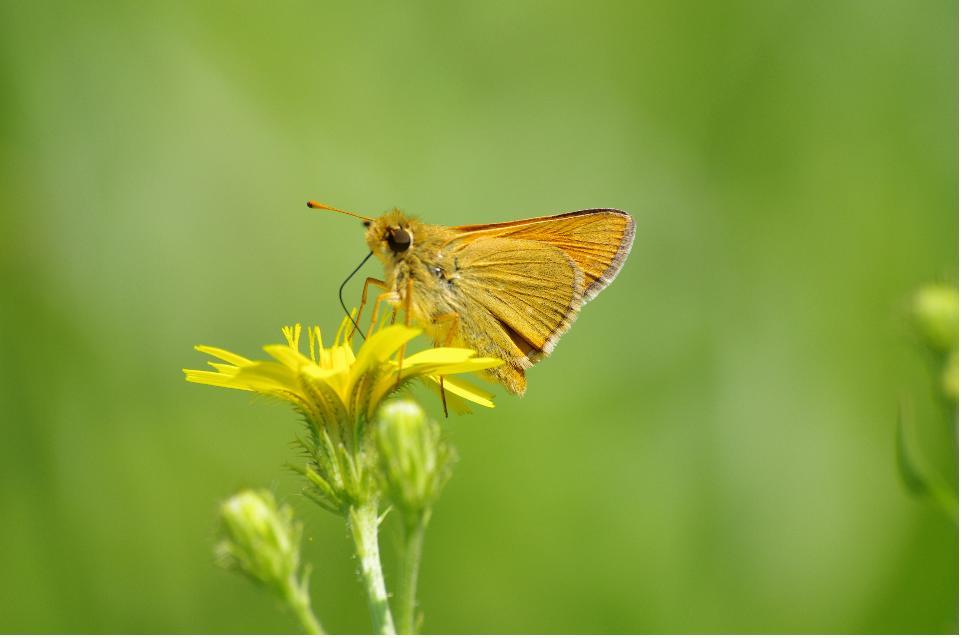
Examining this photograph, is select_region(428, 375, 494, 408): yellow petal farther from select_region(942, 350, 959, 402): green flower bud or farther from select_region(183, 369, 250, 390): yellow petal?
select_region(942, 350, 959, 402): green flower bud

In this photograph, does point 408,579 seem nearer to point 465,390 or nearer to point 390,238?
point 465,390

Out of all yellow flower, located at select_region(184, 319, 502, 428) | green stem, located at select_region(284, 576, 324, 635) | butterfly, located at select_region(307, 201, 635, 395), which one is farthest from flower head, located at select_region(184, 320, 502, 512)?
butterfly, located at select_region(307, 201, 635, 395)

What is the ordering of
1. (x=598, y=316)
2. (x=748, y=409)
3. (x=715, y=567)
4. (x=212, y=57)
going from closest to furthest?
1. (x=715, y=567)
2. (x=748, y=409)
3. (x=598, y=316)
4. (x=212, y=57)

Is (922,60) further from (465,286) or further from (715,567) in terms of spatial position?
(465,286)

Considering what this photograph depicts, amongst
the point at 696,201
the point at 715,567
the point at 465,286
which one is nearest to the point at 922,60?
the point at 696,201

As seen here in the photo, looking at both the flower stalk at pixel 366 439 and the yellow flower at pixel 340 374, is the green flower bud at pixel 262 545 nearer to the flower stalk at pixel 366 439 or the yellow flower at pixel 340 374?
the flower stalk at pixel 366 439

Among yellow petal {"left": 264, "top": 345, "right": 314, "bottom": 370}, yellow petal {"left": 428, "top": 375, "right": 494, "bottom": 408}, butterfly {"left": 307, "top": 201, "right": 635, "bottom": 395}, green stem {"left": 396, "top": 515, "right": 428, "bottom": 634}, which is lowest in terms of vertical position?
green stem {"left": 396, "top": 515, "right": 428, "bottom": 634}
